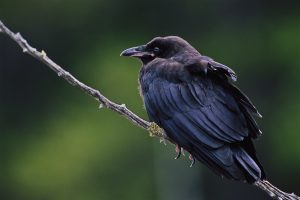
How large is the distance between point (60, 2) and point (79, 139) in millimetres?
2410

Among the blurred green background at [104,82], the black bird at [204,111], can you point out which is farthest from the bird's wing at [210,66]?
the blurred green background at [104,82]

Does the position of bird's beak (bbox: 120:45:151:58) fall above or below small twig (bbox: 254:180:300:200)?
above

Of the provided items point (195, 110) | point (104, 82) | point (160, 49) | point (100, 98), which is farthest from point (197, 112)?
point (104, 82)

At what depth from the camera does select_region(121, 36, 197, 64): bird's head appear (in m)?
8.75

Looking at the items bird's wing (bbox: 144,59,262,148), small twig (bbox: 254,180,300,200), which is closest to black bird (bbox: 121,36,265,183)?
bird's wing (bbox: 144,59,262,148)

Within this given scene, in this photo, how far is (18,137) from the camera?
1827 centimetres

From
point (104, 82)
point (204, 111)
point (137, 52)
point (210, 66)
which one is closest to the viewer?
point (204, 111)

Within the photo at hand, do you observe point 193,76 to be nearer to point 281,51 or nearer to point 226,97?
point 226,97

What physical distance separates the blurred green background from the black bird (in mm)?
7610

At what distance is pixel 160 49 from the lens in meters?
8.84

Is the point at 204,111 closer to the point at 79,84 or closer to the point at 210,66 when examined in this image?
the point at 210,66

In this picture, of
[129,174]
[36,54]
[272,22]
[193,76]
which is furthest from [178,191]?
[36,54]

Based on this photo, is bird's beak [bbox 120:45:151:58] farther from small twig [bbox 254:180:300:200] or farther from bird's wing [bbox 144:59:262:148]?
small twig [bbox 254:180:300:200]

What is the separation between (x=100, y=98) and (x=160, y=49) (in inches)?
61.7
